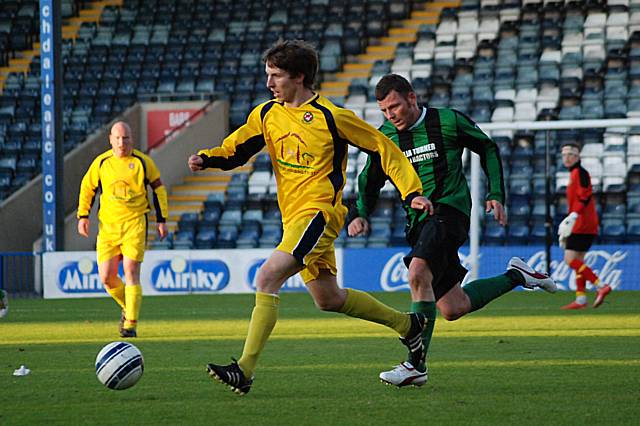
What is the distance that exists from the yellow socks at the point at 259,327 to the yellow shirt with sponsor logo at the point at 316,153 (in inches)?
21.3

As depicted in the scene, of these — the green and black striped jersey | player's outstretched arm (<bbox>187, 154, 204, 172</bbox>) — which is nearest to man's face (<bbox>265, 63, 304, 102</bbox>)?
player's outstretched arm (<bbox>187, 154, 204, 172</bbox>)

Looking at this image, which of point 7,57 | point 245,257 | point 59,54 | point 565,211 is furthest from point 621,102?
point 7,57

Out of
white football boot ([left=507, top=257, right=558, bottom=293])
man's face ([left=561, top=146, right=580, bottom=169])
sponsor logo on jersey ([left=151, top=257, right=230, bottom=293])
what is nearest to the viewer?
white football boot ([left=507, top=257, right=558, bottom=293])

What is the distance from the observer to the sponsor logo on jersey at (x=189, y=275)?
64.6ft

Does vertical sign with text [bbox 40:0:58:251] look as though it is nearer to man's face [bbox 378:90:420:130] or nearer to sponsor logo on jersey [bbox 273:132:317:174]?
man's face [bbox 378:90:420:130]

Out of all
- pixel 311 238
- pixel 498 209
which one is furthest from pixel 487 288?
pixel 311 238

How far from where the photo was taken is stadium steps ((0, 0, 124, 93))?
2884 centimetres

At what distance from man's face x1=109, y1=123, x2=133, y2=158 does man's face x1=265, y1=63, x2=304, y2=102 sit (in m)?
5.23

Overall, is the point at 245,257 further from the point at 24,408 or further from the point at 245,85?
the point at 24,408

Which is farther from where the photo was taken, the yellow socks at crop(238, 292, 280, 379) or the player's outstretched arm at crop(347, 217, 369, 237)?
the player's outstretched arm at crop(347, 217, 369, 237)

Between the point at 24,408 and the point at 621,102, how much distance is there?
1849 cm

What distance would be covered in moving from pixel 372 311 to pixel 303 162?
1.03 m

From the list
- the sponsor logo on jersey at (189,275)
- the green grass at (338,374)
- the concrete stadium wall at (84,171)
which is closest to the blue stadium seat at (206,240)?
the concrete stadium wall at (84,171)

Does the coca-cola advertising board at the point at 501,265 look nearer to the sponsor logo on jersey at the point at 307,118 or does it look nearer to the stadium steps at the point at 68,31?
the sponsor logo on jersey at the point at 307,118
